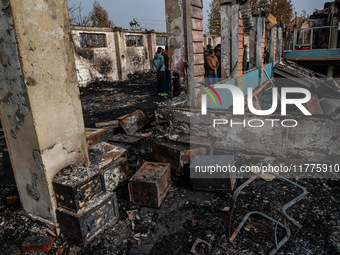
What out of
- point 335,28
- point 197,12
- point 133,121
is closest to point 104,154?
point 133,121

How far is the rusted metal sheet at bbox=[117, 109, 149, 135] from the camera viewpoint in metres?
5.01

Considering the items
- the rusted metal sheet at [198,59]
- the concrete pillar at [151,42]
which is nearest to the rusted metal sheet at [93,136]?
the rusted metal sheet at [198,59]

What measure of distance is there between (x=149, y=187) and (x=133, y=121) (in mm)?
2437

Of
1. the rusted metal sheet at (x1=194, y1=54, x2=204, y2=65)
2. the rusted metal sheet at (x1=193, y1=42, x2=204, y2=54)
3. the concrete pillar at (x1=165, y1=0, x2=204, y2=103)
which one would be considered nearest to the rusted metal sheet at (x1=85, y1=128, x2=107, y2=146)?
the concrete pillar at (x1=165, y1=0, x2=204, y2=103)

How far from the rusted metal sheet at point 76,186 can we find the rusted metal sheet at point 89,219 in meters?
0.06

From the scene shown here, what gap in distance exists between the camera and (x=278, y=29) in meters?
14.6

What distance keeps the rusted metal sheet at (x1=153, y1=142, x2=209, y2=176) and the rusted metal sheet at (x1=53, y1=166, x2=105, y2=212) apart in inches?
52.6

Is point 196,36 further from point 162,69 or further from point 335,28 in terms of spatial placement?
point 335,28

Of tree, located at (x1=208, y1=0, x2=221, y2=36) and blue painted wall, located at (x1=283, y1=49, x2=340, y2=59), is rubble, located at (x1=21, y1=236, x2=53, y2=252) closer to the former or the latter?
blue painted wall, located at (x1=283, y1=49, x2=340, y2=59)

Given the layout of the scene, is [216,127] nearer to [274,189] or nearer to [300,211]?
[274,189]

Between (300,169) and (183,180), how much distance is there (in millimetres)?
1828

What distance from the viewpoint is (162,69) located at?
31.2ft

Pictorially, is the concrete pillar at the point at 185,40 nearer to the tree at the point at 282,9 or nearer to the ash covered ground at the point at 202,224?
the ash covered ground at the point at 202,224

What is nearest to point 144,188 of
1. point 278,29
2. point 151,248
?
point 151,248
